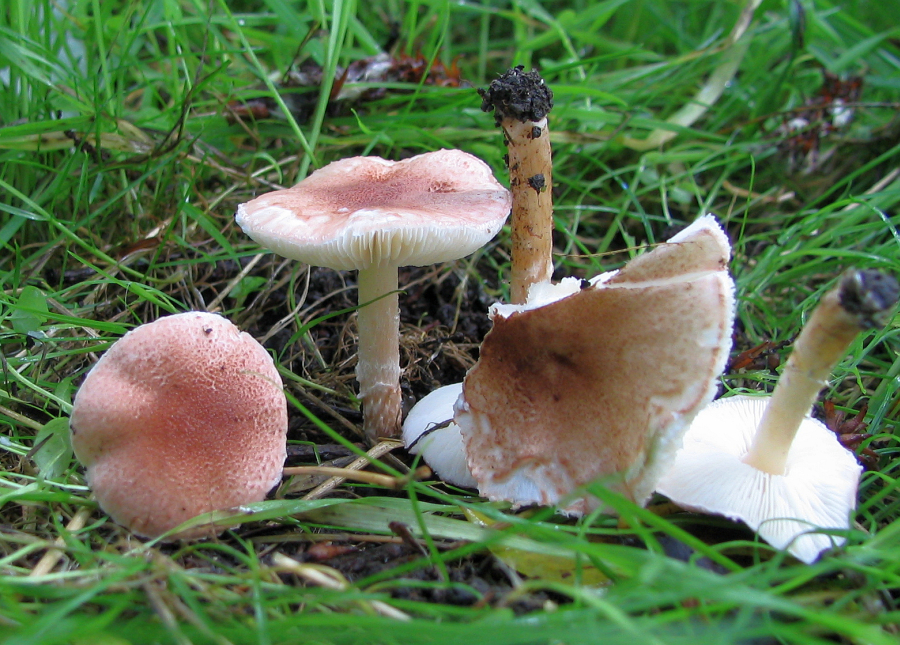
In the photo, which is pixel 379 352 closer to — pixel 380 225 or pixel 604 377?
pixel 380 225

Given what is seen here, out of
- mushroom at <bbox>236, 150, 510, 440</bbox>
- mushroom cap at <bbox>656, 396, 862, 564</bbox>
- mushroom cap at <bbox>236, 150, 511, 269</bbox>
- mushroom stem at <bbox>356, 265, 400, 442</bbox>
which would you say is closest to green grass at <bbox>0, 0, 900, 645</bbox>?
mushroom cap at <bbox>656, 396, 862, 564</bbox>

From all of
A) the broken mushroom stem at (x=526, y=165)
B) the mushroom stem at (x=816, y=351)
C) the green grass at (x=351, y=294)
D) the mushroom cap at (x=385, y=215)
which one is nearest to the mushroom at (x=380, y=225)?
the mushroom cap at (x=385, y=215)

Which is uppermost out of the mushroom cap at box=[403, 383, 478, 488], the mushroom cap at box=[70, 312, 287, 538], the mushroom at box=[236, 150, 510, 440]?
the mushroom at box=[236, 150, 510, 440]

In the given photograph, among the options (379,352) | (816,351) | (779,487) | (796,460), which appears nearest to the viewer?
(816,351)

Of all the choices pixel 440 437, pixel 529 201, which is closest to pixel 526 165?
pixel 529 201

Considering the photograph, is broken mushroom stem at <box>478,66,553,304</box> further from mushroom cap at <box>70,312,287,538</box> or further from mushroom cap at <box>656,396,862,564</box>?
mushroom cap at <box>70,312,287,538</box>

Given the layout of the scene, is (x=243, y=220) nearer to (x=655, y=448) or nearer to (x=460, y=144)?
Result: (x=655, y=448)
